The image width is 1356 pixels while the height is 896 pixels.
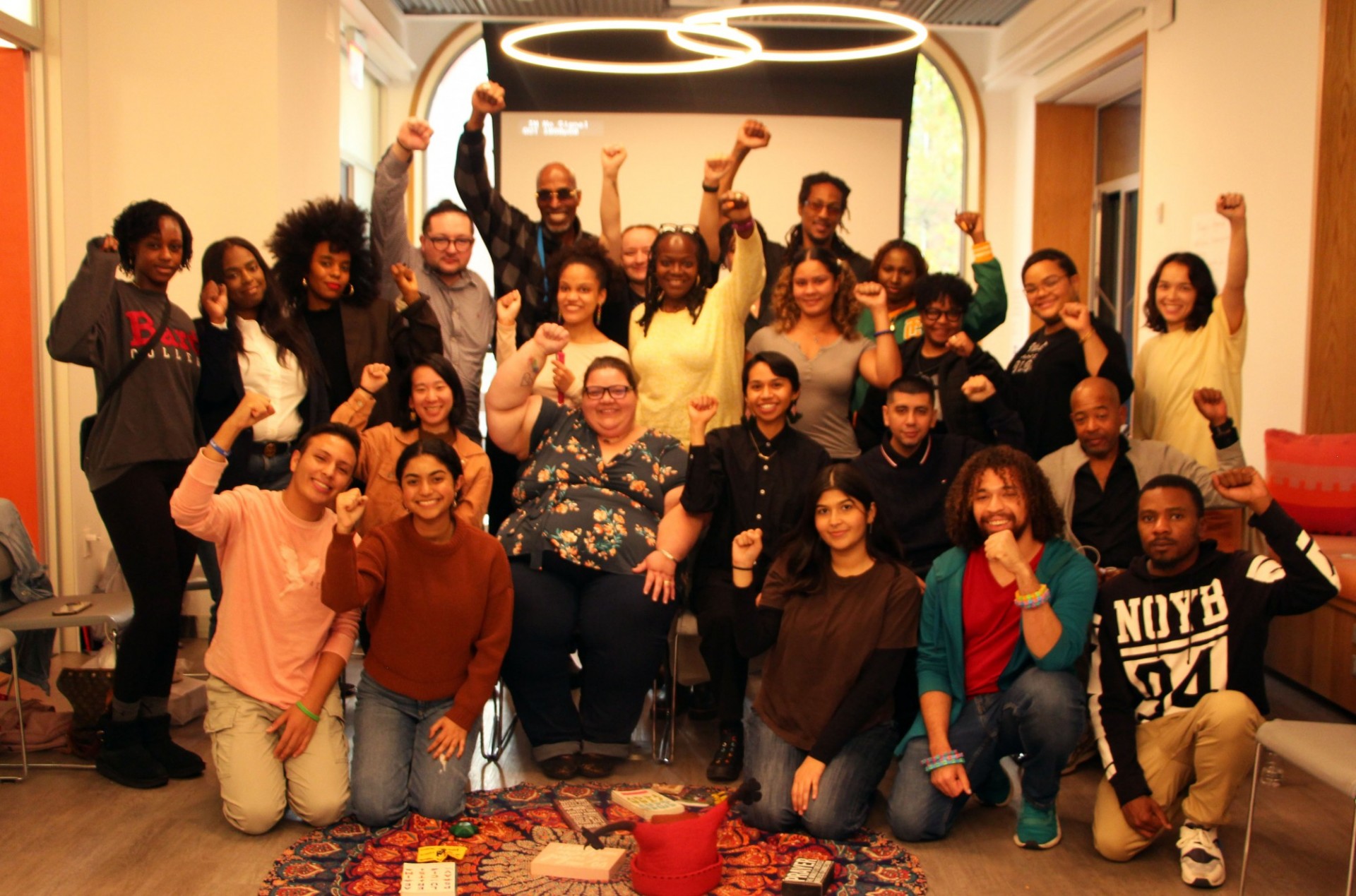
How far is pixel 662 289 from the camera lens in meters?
4.24

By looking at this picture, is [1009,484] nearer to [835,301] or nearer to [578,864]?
[835,301]

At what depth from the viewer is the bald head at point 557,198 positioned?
4.62 metres

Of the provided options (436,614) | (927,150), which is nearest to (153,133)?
(436,614)

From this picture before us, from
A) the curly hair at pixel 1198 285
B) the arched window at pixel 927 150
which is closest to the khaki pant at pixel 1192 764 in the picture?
the curly hair at pixel 1198 285

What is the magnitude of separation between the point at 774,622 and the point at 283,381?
5.83 ft

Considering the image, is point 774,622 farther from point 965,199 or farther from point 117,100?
point 965,199

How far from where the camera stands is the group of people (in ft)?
10.6

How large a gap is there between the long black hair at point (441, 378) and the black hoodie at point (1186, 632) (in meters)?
2.10

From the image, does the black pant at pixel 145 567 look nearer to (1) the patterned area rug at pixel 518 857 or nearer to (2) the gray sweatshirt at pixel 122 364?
(2) the gray sweatshirt at pixel 122 364

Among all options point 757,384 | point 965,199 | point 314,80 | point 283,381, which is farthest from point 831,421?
point 965,199

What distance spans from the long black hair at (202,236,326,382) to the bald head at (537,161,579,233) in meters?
1.14

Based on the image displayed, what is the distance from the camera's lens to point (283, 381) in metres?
3.85

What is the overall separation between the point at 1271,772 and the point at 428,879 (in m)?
2.65

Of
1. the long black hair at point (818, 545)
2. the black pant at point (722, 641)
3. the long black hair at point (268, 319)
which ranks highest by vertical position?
the long black hair at point (268, 319)
